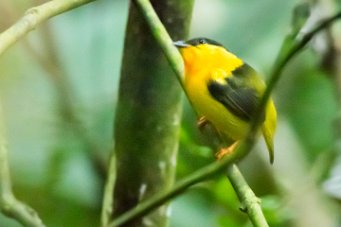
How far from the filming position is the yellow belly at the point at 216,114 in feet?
4.69

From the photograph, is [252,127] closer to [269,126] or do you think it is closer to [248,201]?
[248,201]

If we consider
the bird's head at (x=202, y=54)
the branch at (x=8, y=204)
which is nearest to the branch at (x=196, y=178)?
the branch at (x=8, y=204)

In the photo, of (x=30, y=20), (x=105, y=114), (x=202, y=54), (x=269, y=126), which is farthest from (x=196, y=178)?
(x=105, y=114)

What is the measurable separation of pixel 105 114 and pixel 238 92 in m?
0.69

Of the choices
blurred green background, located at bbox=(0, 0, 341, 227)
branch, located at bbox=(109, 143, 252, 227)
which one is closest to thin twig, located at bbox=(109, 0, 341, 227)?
branch, located at bbox=(109, 143, 252, 227)

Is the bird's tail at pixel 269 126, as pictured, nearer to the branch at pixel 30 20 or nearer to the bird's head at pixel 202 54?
the bird's head at pixel 202 54

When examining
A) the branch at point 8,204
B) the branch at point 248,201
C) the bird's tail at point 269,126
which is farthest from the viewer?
the bird's tail at point 269,126

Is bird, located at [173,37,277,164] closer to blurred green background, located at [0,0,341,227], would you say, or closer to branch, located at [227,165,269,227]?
branch, located at [227,165,269,227]

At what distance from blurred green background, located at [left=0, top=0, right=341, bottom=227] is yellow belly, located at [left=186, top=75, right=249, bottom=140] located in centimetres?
35

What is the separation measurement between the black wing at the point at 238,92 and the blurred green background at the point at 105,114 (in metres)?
0.36

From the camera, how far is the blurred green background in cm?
190

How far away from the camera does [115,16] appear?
2102mm

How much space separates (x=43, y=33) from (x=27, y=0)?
0.33 ft

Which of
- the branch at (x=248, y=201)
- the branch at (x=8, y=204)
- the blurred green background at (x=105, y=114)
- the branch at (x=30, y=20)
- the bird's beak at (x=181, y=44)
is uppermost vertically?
the branch at (x=30, y=20)
